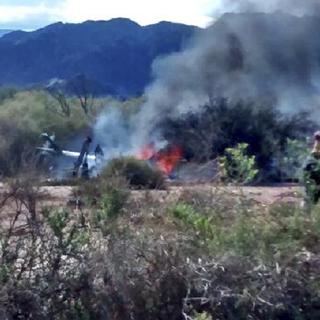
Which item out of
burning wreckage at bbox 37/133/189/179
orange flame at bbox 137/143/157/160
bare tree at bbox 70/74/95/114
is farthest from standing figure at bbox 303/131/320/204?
bare tree at bbox 70/74/95/114

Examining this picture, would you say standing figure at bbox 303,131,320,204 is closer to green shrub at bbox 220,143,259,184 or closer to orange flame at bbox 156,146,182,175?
green shrub at bbox 220,143,259,184

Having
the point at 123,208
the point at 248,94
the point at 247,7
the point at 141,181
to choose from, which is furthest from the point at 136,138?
the point at 123,208

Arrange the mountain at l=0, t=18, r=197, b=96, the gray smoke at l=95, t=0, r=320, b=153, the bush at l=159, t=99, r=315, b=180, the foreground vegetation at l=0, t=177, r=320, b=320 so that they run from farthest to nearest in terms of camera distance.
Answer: the mountain at l=0, t=18, r=197, b=96 → the gray smoke at l=95, t=0, r=320, b=153 → the bush at l=159, t=99, r=315, b=180 → the foreground vegetation at l=0, t=177, r=320, b=320

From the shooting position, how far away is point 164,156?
114 ft

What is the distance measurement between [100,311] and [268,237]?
4.01ft

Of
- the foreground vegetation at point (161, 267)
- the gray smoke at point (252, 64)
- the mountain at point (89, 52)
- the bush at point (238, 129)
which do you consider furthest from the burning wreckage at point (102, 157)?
the mountain at point (89, 52)

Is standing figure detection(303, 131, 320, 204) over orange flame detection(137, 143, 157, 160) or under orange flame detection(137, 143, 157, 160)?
over

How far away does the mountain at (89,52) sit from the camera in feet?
328

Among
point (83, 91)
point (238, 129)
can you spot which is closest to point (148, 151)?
point (238, 129)

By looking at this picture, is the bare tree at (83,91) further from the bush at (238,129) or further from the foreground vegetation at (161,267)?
the foreground vegetation at (161,267)

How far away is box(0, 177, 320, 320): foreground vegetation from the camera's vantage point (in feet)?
21.6

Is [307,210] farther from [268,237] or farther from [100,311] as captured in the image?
[100,311]

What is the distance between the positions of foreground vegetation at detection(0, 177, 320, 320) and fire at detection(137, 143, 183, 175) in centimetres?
2104

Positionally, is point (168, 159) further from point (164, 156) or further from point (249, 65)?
point (249, 65)
